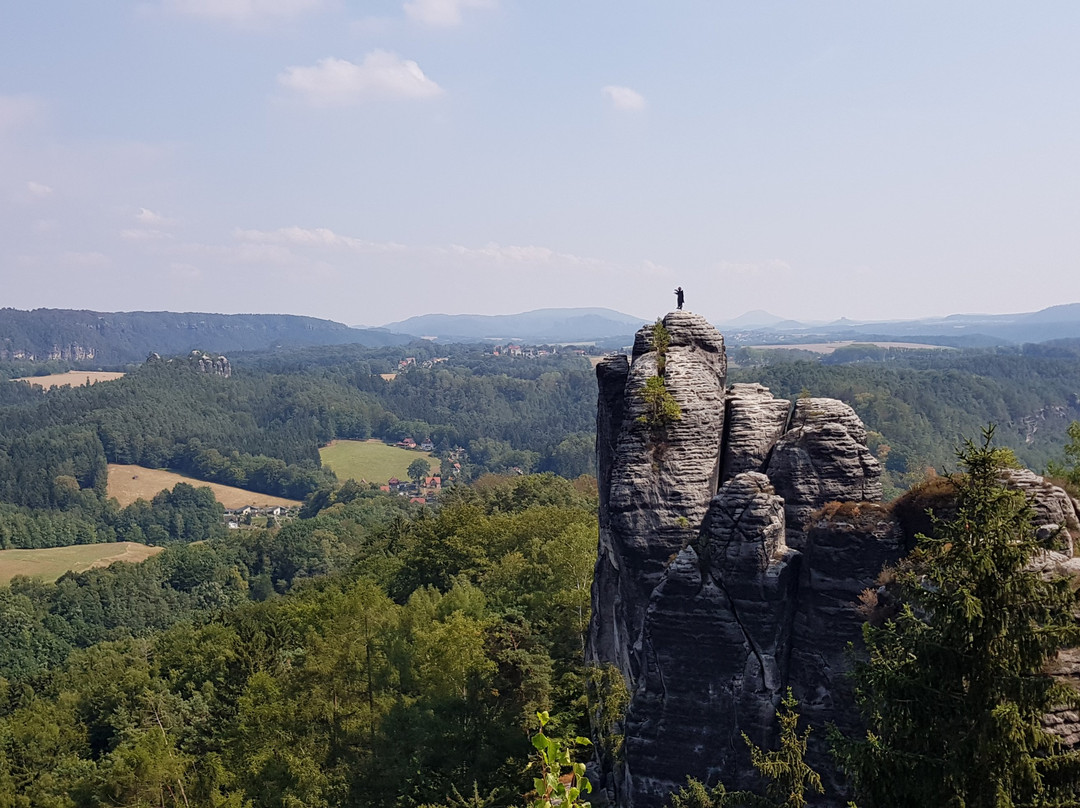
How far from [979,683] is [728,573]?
8.91 metres

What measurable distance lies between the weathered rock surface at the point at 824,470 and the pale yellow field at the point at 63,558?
143m

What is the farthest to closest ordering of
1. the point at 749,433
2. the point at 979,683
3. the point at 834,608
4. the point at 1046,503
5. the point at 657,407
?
the point at 749,433 → the point at 657,407 → the point at 834,608 → the point at 1046,503 → the point at 979,683

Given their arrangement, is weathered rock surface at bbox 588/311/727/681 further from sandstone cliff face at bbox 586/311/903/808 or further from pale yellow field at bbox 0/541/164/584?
pale yellow field at bbox 0/541/164/584

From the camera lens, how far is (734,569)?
2183 centimetres

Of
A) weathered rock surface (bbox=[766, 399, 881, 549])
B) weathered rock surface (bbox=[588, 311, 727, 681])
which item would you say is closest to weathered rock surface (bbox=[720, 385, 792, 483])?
weathered rock surface (bbox=[588, 311, 727, 681])

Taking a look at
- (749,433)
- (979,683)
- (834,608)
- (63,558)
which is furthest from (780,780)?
(63,558)

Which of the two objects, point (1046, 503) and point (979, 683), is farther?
point (1046, 503)

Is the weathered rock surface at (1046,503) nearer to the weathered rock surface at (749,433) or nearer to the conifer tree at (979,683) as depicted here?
the conifer tree at (979,683)

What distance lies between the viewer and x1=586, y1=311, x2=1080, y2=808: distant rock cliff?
20.7 metres

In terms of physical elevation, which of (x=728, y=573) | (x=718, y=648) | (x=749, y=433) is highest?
(x=749, y=433)

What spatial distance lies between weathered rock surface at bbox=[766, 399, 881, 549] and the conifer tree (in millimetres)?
8684

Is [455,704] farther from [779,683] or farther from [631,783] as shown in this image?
[779,683]

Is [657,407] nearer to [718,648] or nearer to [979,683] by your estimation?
[718,648]

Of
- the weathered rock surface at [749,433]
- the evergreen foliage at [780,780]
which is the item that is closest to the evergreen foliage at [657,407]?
the weathered rock surface at [749,433]
